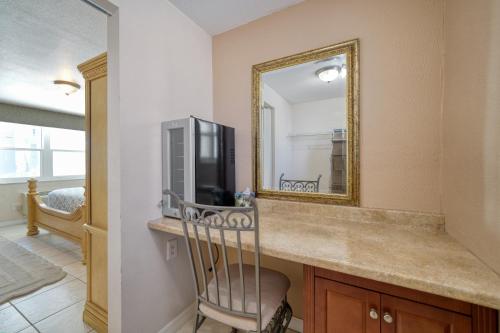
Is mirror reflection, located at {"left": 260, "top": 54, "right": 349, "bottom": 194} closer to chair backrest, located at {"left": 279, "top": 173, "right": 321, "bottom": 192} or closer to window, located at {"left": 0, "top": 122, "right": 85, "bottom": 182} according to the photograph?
chair backrest, located at {"left": 279, "top": 173, "right": 321, "bottom": 192}

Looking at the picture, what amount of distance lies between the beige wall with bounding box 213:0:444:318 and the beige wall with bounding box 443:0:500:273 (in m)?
0.06

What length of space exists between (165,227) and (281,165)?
881 millimetres

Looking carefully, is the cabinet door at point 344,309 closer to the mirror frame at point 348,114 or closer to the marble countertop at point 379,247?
the marble countertop at point 379,247

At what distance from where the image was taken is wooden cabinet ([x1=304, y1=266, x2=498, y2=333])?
2.18 feet

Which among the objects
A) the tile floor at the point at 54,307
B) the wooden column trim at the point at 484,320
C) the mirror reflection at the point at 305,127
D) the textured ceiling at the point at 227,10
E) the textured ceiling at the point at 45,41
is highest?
the textured ceiling at the point at 45,41

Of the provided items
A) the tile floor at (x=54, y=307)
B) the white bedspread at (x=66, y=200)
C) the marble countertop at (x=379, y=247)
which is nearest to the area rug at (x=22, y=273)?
the tile floor at (x=54, y=307)

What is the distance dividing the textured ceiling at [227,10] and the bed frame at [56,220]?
238cm

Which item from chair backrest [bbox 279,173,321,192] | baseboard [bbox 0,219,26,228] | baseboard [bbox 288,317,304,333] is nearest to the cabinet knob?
chair backrest [bbox 279,173,321,192]

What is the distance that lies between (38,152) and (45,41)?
11.9 feet

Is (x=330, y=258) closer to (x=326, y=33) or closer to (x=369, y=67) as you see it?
(x=369, y=67)

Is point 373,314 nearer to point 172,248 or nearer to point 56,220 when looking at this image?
point 172,248

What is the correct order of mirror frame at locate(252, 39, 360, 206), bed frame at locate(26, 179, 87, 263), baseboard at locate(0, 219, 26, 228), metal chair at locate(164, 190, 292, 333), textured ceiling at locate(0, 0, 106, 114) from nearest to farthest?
metal chair at locate(164, 190, 292, 333) → mirror frame at locate(252, 39, 360, 206) → textured ceiling at locate(0, 0, 106, 114) → bed frame at locate(26, 179, 87, 263) → baseboard at locate(0, 219, 26, 228)

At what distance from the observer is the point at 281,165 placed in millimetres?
1555

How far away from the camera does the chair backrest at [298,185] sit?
1420 millimetres
